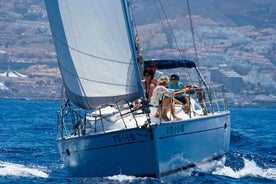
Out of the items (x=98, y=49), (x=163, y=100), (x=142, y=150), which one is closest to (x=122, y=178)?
→ (x=142, y=150)

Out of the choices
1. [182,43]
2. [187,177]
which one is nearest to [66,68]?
[187,177]

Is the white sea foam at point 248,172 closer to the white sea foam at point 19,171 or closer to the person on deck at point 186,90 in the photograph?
the person on deck at point 186,90

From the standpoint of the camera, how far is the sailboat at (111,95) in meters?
16.9

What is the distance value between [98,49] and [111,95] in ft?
2.63

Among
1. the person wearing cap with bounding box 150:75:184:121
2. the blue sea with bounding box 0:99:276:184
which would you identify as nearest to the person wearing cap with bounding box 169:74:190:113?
the person wearing cap with bounding box 150:75:184:121

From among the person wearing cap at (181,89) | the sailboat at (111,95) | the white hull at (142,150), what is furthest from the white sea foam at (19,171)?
the person wearing cap at (181,89)

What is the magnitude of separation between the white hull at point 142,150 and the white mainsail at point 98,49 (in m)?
0.76

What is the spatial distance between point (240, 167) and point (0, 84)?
112 meters

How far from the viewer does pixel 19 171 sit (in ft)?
66.2

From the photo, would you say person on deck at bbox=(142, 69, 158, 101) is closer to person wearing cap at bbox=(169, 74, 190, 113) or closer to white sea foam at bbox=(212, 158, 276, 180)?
person wearing cap at bbox=(169, 74, 190, 113)

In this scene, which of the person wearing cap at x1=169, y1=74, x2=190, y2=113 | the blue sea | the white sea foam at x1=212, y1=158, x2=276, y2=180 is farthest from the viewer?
the white sea foam at x1=212, y1=158, x2=276, y2=180

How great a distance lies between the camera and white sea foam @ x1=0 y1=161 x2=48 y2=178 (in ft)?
64.2

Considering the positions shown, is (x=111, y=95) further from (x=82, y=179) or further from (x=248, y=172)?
(x=248, y=172)

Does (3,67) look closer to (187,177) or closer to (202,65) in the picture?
(202,65)
